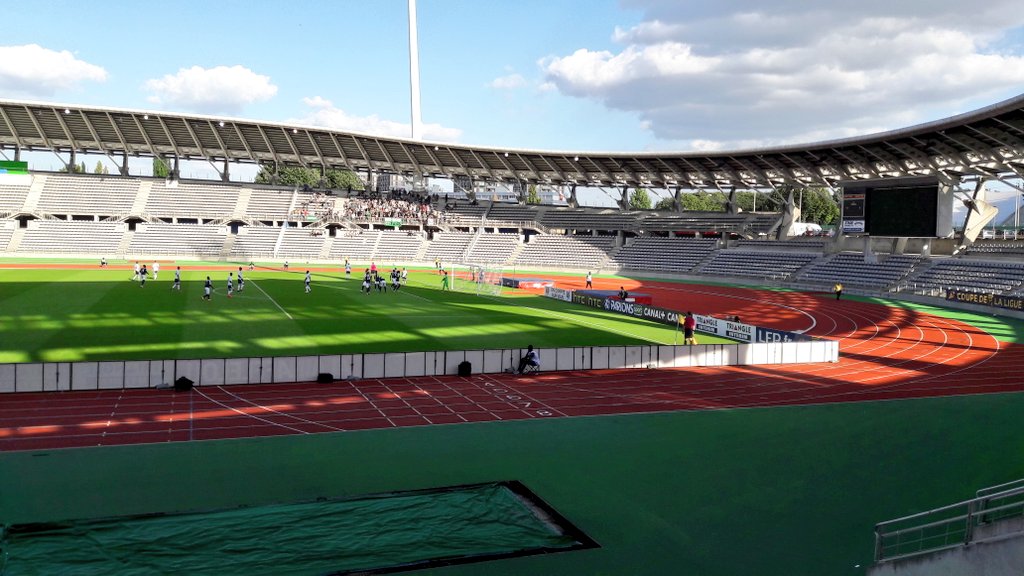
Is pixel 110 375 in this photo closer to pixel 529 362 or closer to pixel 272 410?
pixel 272 410

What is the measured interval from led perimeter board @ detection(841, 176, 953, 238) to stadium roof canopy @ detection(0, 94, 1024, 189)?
10.5 feet

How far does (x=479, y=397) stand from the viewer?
2050 cm

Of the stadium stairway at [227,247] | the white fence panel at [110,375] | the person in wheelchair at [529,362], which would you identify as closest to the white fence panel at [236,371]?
the white fence panel at [110,375]

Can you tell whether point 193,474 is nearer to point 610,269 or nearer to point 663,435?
point 663,435

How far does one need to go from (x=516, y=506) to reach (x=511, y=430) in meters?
5.10

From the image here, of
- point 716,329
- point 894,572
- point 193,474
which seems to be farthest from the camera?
point 716,329

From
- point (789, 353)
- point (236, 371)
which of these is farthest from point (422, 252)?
point (236, 371)

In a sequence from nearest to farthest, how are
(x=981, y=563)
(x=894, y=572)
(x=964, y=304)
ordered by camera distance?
1. (x=981, y=563)
2. (x=894, y=572)
3. (x=964, y=304)

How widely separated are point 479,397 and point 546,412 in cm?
232

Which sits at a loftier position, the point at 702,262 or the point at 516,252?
the point at 516,252

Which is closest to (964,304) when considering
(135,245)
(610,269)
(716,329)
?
(716,329)

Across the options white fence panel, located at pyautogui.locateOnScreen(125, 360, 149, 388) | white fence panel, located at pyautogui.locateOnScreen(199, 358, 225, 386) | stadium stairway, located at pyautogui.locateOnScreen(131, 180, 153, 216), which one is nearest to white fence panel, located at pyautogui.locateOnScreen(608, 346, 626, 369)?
white fence panel, located at pyautogui.locateOnScreen(199, 358, 225, 386)

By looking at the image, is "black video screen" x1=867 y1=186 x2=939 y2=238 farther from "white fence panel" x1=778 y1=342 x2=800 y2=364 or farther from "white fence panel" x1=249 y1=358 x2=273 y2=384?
"white fence panel" x1=249 y1=358 x2=273 y2=384

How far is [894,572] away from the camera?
8.83m
